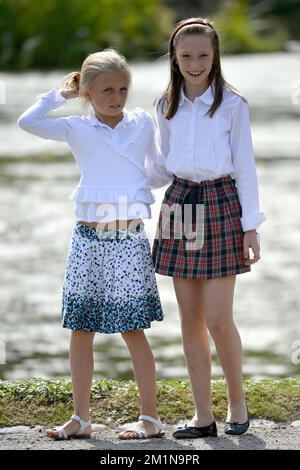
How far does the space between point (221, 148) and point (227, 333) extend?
2.17 feet

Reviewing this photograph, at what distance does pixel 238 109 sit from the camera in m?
4.25

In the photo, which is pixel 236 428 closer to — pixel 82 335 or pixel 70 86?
pixel 82 335

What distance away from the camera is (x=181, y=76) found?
4.38 metres

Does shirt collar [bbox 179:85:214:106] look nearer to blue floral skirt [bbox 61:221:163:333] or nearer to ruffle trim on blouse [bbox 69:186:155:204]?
ruffle trim on blouse [bbox 69:186:155:204]

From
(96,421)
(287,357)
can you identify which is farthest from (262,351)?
(96,421)

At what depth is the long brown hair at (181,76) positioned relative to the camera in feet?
14.1

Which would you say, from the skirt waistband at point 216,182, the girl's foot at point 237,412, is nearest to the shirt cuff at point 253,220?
the skirt waistband at point 216,182

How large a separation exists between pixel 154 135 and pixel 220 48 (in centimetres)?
40

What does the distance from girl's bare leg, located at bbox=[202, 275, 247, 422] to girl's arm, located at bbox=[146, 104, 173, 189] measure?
412mm

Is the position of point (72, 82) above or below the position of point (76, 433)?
above

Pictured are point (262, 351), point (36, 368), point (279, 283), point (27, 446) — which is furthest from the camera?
point (279, 283)

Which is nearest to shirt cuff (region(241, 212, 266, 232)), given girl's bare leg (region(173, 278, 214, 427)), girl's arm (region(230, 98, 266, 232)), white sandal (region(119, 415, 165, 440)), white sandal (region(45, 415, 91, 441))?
girl's arm (region(230, 98, 266, 232))

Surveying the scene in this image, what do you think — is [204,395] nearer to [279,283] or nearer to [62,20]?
[279,283]

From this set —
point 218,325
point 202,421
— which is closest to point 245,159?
point 218,325
